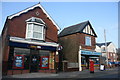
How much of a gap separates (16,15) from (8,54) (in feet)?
16.4

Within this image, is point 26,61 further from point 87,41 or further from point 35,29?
point 87,41

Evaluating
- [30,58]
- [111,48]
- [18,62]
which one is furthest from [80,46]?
[111,48]

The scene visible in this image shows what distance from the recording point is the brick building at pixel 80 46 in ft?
70.6

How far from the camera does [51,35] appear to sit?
17.6 m

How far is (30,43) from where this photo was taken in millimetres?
15039

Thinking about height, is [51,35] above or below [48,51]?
above

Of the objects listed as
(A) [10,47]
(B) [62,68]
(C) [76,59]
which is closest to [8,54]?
(A) [10,47]

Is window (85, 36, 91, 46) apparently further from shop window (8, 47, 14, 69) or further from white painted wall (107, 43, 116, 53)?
white painted wall (107, 43, 116, 53)

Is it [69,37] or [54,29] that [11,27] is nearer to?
[54,29]

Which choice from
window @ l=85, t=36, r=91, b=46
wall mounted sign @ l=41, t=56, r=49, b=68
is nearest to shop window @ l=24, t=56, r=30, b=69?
wall mounted sign @ l=41, t=56, r=49, b=68

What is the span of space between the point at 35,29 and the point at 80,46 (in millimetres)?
9146

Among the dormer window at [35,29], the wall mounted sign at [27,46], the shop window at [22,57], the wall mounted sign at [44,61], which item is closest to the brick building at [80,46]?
the wall mounted sign at [44,61]

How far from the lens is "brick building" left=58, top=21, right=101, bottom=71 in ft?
70.6

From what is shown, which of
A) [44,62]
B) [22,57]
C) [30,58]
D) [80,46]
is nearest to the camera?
[22,57]
